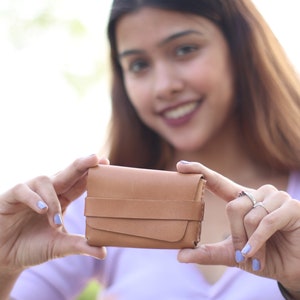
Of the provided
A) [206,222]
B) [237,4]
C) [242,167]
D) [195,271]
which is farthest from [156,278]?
[237,4]

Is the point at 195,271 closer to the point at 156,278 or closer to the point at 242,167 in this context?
the point at 156,278

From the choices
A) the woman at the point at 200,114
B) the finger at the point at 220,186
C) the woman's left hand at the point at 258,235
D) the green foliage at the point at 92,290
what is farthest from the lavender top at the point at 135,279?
the finger at the point at 220,186

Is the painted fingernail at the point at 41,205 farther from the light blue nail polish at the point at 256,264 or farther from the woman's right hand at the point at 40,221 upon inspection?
the light blue nail polish at the point at 256,264

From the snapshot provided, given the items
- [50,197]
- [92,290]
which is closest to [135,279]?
[50,197]

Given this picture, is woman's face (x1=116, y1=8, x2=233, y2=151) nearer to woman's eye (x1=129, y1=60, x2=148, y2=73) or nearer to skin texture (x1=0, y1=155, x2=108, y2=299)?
woman's eye (x1=129, y1=60, x2=148, y2=73)

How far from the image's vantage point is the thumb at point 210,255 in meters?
1.37

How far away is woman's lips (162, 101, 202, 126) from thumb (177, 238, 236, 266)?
68 centimetres

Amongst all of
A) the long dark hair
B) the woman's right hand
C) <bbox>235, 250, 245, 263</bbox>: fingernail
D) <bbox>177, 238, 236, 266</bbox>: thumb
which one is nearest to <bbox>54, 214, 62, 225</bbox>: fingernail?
the woman's right hand

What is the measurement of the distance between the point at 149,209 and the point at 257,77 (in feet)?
2.91

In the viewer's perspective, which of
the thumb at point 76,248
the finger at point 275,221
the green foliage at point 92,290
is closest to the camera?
the finger at point 275,221

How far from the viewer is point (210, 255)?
4.57 ft

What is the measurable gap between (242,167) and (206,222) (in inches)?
9.5

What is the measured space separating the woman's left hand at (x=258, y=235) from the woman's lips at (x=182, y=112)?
2.08 ft

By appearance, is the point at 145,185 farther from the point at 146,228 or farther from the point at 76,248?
the point at 76,248
